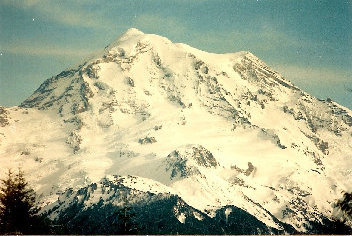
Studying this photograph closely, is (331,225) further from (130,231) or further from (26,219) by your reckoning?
(26,219)

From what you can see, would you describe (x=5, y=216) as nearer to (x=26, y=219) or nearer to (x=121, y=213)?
(x=26, y=219)

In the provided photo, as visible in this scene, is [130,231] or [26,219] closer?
[26,219]

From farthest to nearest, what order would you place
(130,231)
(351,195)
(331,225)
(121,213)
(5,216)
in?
(121,213) < (130,231) < (331,225) < (5,216) < (351,195)

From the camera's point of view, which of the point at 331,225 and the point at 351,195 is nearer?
the point at 351,195

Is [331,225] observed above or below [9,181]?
below

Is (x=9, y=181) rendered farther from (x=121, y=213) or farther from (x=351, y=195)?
(x=351, y=195)

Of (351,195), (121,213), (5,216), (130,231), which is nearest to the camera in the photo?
(351,195)

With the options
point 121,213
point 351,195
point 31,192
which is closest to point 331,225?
point 351,195

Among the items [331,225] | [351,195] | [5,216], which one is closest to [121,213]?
[5,216]

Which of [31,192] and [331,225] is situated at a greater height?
[31,192]
